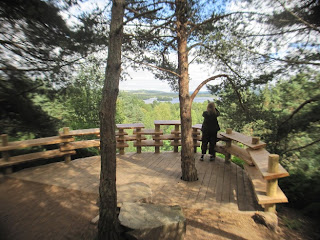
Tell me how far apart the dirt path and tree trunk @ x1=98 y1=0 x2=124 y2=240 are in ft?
1.57

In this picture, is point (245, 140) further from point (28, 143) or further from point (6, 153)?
point (6, 153)

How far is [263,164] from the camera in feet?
12.6

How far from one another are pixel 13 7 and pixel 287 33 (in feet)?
17.2

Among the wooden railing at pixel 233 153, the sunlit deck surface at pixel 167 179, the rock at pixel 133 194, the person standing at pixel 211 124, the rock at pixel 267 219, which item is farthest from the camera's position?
the person standing at pixel 211 124

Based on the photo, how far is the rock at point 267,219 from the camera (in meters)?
3.35

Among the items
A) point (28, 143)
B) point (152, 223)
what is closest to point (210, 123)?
point (152, 223)

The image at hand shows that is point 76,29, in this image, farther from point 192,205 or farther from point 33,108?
point 192,205

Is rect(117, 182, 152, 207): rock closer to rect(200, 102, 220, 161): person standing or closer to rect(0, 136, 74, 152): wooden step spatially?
rect(0, 136, 74, 152): wooden step

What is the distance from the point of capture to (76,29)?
4035 millimetres

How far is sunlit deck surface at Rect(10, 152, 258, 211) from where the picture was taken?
4.22m

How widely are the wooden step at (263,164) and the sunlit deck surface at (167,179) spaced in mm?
873

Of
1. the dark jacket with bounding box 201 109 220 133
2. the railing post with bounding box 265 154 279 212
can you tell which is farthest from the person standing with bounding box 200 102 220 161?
the railing post with bounding box 265 154 279 212

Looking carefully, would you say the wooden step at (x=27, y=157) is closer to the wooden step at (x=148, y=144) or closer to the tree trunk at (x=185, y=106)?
the wooden step at (x=148, y=144)

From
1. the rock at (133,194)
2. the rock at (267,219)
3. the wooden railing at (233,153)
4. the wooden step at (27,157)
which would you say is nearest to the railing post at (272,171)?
the wooden railing at (233,153)
